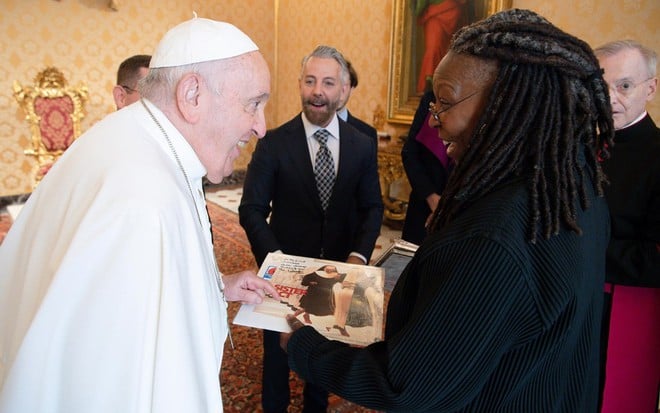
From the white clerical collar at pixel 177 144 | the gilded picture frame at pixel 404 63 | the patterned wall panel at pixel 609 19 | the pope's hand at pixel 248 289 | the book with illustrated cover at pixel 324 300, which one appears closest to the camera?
the white clerical collar at pixel 177 144

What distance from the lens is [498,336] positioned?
3.10 ft

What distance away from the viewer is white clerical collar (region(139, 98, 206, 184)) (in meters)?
1.26

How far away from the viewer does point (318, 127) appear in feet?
8.18

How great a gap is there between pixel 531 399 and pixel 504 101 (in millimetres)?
683

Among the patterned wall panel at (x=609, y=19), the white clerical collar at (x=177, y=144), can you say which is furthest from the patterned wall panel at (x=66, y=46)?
the white clerical collar at (x=177, y=144)

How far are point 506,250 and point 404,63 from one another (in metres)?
6.44

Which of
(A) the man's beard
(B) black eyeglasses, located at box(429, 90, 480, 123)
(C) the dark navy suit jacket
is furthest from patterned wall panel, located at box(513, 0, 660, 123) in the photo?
(B) black eyeglasses, located at box(429, 90, 480, 123)

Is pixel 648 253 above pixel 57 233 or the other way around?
the other way around

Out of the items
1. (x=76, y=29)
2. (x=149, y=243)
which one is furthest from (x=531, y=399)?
(x=76, y=29)

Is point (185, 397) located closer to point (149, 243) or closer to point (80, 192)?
point (149, 243)

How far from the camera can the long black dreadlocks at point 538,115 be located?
101 centimetres

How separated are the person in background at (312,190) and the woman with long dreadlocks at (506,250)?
4.30 feet

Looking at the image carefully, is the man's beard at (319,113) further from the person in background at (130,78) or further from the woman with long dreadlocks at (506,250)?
the woman with long dreadlocks at (506,250)

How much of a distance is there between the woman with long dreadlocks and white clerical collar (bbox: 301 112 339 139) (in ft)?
4.43
